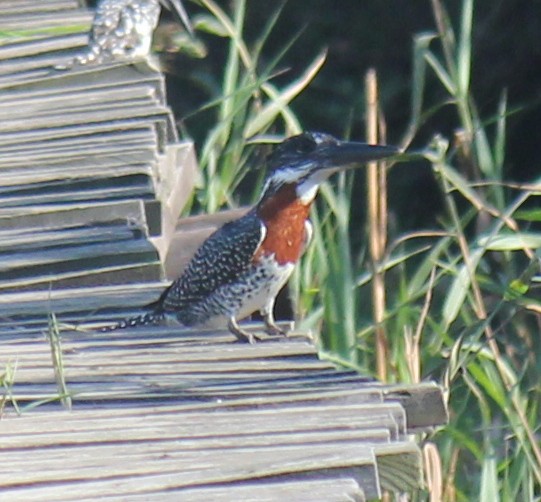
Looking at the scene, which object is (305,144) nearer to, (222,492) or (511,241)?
(511,241)

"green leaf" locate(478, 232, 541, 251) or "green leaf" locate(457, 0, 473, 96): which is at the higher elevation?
"green leaf" locate(457, 0, 473, 96)

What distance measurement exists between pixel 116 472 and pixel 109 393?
0.46 meters

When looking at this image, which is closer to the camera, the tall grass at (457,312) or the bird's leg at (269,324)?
the bird's leg at (269,324)

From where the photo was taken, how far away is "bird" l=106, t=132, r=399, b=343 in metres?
4.46

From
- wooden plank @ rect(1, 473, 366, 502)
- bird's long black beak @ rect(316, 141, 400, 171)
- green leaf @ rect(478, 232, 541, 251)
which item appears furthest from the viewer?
bird's long black beak @ rect(316, 141, 400, 171)

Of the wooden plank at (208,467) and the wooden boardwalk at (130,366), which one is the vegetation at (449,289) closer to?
the wooden boardwalk at (130,366)

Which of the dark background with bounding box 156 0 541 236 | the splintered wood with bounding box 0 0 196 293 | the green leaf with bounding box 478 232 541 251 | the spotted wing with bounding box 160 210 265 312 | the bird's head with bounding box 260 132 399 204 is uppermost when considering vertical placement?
the splintered wood with bounding box 0 0 196 293

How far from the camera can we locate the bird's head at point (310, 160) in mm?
4297

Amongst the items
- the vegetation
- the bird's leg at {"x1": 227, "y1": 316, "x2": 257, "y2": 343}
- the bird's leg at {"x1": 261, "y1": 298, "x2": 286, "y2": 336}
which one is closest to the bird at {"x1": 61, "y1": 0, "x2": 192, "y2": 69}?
the vegetation

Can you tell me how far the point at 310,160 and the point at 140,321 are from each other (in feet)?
3.33

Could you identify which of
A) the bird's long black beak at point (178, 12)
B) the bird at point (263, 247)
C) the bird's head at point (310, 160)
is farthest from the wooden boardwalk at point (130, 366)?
the bird's long black beak at point (178, 12)

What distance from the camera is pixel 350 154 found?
14.1 ft

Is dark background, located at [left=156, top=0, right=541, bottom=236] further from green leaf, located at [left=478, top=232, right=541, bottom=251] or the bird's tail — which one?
the bird's tail

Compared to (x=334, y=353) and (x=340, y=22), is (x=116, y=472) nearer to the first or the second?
(x=334, y=353)
